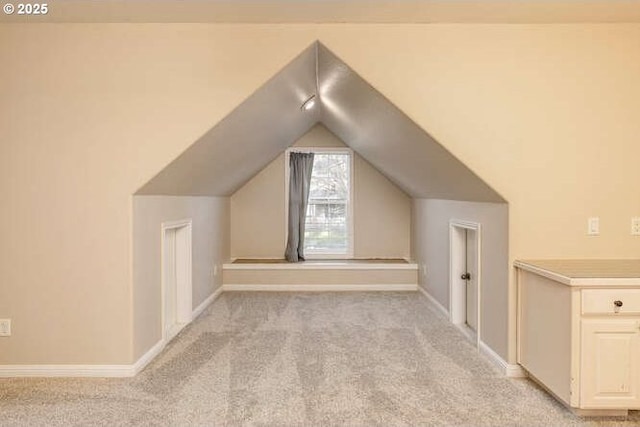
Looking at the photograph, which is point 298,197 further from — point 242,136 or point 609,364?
point 609,364

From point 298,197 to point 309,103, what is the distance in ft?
6.74

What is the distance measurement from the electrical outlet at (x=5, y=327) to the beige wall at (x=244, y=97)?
27 cm

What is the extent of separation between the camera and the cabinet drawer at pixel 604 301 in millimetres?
2451

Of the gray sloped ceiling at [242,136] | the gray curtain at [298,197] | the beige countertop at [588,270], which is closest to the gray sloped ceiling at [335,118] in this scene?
the gray sloped ceiling at [242,136]

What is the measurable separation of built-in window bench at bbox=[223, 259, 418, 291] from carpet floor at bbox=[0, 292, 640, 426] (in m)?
1.82

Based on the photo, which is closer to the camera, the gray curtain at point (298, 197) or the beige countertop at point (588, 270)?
the beige countertop at point (588, 270)

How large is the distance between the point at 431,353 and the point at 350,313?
139cm

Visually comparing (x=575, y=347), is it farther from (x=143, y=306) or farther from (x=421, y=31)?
(x=143, y=306)

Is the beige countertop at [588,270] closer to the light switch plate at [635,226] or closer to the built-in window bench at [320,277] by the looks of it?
the light switch plate at [635,226]

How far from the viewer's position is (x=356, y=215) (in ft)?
22.4

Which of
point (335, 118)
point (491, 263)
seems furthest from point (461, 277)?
point (335, 118)

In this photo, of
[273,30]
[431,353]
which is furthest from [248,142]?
[431,353]

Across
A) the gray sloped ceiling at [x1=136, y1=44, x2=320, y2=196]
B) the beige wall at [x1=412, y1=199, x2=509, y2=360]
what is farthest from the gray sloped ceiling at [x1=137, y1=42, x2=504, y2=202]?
the beige wall at [x1=412, y1=199, x2=509, y2=360]

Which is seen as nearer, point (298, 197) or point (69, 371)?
point (69, 371)
